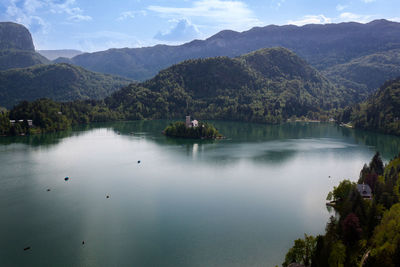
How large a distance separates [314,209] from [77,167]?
39294mm

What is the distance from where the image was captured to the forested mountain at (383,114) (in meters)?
101

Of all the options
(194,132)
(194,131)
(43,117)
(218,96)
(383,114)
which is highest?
(218,96)

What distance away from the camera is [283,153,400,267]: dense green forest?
22.9 m

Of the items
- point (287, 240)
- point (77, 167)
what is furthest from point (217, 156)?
point (287, 240)

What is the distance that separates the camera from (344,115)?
5423 inches

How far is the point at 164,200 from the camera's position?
41375 millimetres

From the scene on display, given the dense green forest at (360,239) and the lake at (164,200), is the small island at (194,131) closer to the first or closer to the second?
the lake at (164,200)

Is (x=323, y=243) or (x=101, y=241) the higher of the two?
(x=323, y=243)

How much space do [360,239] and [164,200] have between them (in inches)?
876

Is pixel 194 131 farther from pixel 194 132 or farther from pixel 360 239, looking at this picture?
pixel 360 239

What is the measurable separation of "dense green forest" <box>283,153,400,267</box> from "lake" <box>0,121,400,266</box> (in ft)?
10.7

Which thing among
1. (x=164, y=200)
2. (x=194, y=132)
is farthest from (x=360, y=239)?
(x=194, y=132)

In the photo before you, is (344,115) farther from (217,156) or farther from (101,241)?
(101,241)

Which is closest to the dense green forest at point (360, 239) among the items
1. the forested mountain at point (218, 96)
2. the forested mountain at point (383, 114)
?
the forested mountain at point (383, 114)
